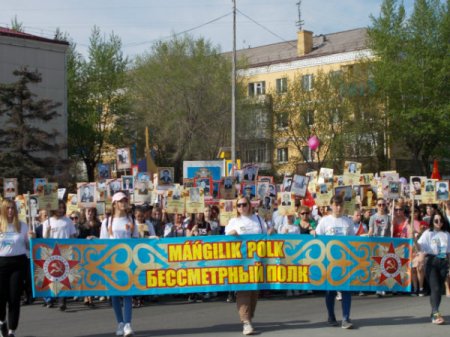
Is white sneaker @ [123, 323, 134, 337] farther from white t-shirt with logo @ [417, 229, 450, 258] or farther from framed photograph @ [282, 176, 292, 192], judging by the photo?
framed photograph @ [282, 176, 292, 192]

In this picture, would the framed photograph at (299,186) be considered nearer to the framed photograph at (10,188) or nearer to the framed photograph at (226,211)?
the framed photograph at (226,211)

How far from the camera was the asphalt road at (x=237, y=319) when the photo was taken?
11.0m

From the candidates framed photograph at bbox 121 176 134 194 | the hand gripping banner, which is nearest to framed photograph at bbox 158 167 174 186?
framed photograph at bbox 121 176 134 194

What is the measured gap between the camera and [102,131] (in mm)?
63969

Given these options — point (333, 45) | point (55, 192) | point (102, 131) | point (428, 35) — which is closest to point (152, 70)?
point (102, 131)

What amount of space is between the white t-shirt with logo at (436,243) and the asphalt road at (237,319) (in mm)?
973

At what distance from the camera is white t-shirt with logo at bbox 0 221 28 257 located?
1045 cm

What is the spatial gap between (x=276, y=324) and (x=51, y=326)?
3363 millimetres

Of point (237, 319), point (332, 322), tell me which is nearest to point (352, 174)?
point (237, 319)

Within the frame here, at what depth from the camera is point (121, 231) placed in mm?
11281

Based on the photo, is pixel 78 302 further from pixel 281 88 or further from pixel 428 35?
pixel 281 88

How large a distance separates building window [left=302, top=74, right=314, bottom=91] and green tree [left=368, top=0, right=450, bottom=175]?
22.0ft

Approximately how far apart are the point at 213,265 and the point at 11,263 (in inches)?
108

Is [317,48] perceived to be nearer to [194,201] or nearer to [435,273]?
[194,201]
